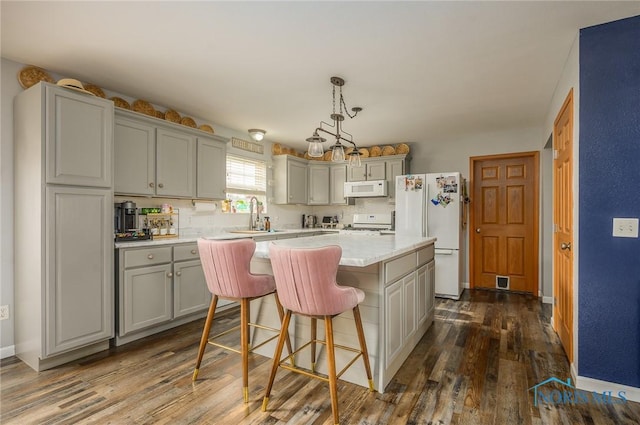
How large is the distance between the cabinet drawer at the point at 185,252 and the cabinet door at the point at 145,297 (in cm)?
14

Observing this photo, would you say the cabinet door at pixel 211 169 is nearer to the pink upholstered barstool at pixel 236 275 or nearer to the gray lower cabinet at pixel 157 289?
the gray lower cabinet at pixel 157 289

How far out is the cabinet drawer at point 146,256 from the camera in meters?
2.95

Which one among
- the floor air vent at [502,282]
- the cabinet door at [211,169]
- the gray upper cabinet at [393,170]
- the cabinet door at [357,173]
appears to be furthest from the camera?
the cabinet door at [357,173]

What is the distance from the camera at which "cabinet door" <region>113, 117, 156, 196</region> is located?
3.13 m

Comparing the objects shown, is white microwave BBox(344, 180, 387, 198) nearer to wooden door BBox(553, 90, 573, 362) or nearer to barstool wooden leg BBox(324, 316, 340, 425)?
wooden door BBox(553, 90, 573, 362)

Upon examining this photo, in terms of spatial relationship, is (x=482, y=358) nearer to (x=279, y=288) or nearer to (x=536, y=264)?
(x=279, y=288)

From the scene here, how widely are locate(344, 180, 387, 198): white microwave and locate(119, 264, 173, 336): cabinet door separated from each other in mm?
3269

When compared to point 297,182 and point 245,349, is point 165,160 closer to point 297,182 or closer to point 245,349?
point 245,349

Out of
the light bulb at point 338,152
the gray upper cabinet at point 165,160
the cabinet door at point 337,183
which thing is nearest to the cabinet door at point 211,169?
the gray upper cabinet at point 165,160

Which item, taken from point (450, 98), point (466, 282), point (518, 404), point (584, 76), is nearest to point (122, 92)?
point (450, 98)

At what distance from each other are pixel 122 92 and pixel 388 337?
336 centimetres

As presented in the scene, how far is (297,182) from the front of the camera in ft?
18.9

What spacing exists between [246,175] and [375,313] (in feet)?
11.2

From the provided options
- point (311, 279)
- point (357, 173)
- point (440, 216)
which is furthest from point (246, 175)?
point (311, 279)
